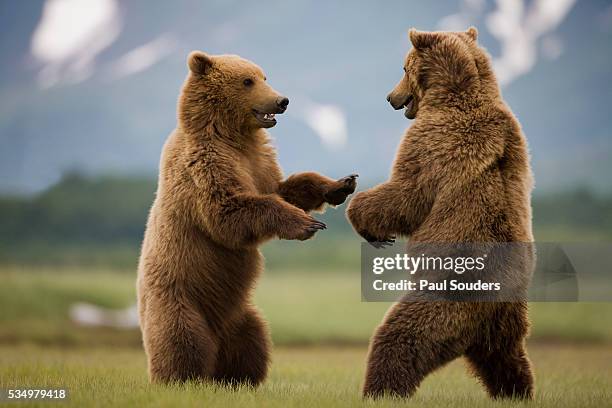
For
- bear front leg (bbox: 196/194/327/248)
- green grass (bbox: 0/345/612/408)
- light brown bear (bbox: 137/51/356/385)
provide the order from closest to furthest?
green grass (bbox: 0/345/612/408) → bear front leg (bbox: 196/194/327/248) → light brown bear (bbox: 137/51/356/385)

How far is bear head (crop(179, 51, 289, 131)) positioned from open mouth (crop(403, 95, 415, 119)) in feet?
2.66

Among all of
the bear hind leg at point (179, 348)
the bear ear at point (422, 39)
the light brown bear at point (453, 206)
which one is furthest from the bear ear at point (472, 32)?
the bear hind leg at point (179, 348)

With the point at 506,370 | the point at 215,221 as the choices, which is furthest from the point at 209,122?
the point at 506,370

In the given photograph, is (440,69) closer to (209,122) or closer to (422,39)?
(422,39)

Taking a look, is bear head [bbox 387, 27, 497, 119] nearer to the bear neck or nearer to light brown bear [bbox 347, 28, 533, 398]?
light brown bear [bbox 347, 28, 533, 398]

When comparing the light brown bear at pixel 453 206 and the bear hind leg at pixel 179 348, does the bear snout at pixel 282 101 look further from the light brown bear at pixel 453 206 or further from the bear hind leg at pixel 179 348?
the bear hind leg at pixel 179 348

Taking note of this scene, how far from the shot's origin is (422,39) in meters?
5.19

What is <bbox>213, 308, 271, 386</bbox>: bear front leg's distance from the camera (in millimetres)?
5730

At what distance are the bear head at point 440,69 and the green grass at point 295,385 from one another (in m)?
1.80

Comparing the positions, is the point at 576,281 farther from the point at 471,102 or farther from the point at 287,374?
the point at 287,374

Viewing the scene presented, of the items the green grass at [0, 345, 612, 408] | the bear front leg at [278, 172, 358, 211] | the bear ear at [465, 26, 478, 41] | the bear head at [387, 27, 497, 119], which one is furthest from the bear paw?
the green grass at [0, 345, 612, 408]

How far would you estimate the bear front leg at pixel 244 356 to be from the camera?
5.73 metres

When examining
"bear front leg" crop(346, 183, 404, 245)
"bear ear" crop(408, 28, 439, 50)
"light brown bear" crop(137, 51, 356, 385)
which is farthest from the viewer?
"light brown bear" crop(137, 51, 356, 385)

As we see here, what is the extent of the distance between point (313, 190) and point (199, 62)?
1174 millimetres
